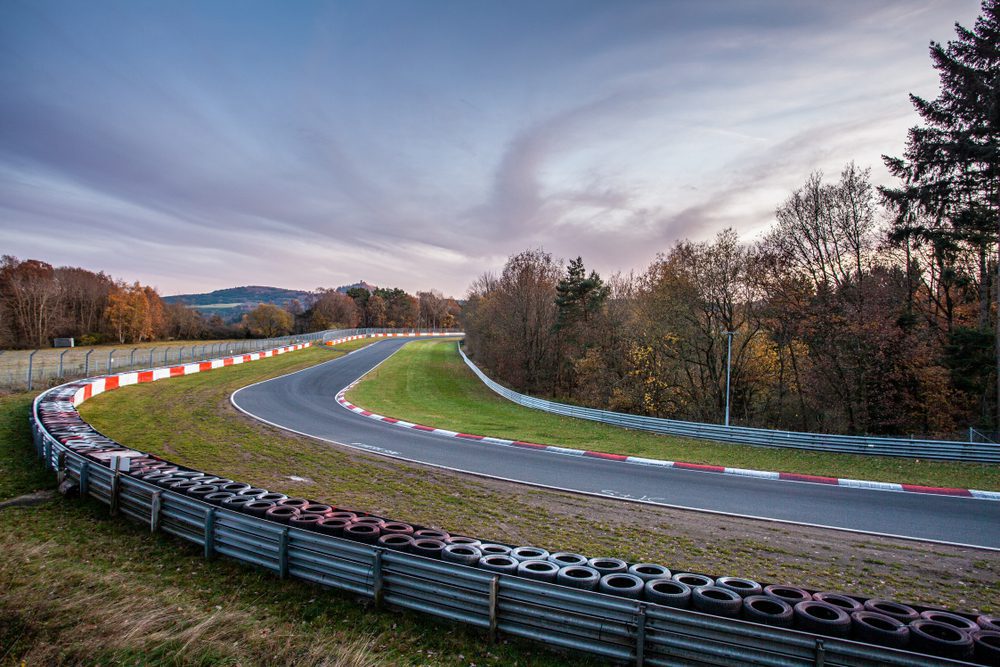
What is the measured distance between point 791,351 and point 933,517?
626 inches

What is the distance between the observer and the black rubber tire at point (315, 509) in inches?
319

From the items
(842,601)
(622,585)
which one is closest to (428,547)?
(622,585)

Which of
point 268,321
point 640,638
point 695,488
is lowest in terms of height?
point 695,488

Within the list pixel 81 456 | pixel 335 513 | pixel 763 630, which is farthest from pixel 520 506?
pixel 81 456

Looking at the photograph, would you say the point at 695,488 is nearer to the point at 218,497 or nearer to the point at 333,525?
the point at 333,525

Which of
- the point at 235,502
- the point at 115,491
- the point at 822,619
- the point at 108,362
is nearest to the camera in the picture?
the point at 822,619

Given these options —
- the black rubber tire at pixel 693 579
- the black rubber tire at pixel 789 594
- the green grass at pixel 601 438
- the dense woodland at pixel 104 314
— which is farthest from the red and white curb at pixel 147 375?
the dense woodland at pixel 104 314

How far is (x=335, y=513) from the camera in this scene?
26.8ft

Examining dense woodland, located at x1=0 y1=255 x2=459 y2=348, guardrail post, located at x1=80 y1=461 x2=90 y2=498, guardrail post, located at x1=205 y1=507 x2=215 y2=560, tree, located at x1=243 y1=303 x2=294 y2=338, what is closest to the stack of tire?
guardrail post, located at x1=205 y1=507 x2=215 y2=560

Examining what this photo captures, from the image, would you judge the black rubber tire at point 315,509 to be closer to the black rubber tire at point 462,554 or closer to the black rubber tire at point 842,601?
the black rubber tire at point 462,554

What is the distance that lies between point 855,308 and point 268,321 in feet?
342

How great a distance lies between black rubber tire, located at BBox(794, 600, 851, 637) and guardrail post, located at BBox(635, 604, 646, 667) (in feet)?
5.64

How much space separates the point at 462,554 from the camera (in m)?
6.65

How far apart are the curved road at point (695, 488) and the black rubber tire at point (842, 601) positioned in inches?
224
